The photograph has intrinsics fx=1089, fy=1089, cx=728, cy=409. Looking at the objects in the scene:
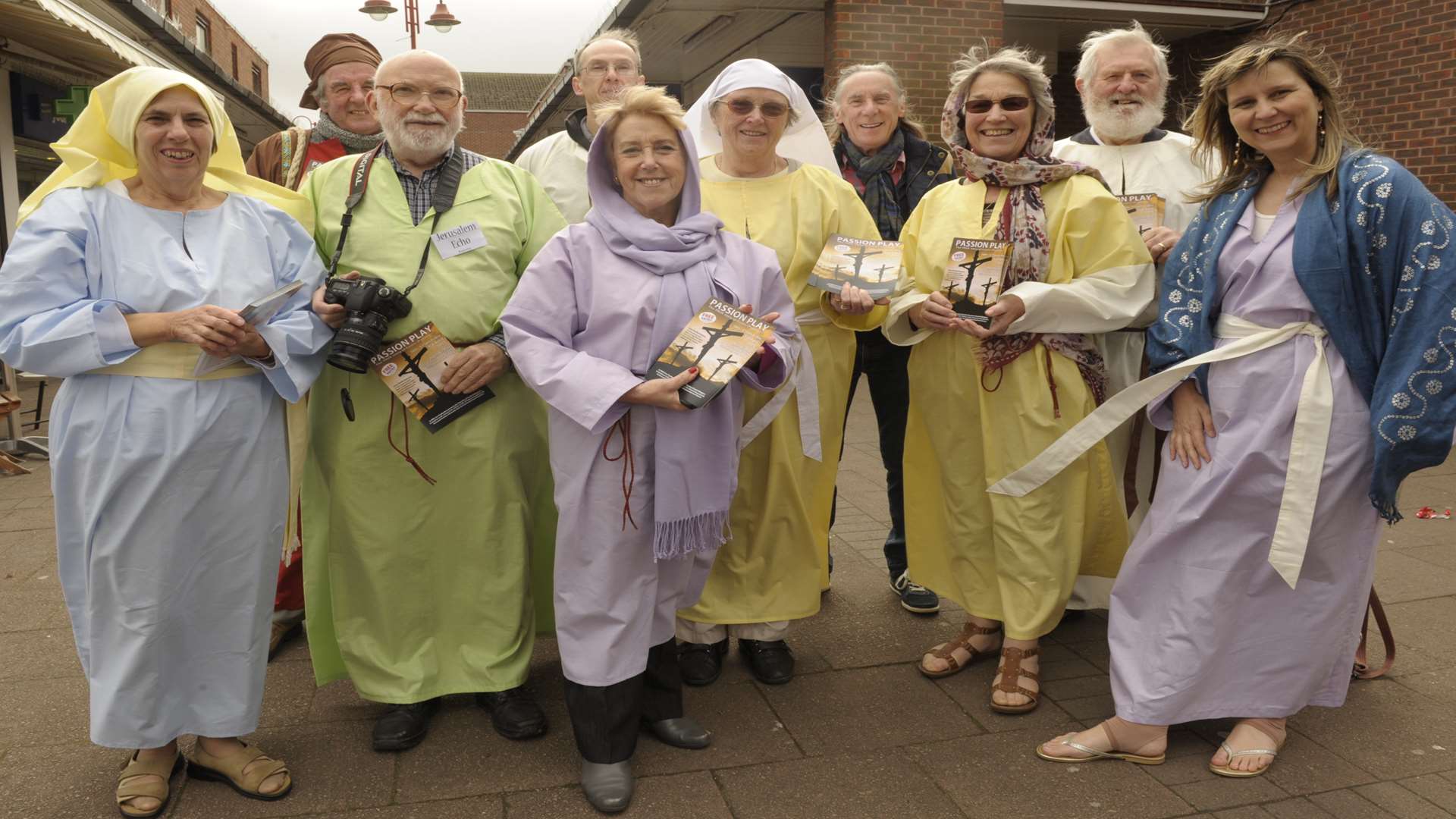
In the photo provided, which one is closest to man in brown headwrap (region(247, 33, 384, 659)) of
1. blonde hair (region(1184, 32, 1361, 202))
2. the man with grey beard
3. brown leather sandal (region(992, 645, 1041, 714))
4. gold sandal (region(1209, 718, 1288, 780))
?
brown leather sandal (region(992, 645, 1041, 714))

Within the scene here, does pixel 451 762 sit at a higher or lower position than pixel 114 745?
lower

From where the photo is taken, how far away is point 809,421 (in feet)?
11.6

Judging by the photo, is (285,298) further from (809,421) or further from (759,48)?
(759,48)

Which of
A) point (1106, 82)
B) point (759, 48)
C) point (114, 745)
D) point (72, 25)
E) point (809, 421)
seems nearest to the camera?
point (114, 745)

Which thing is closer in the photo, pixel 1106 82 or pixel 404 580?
pixel 404 580

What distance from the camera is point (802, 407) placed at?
3.53 meters

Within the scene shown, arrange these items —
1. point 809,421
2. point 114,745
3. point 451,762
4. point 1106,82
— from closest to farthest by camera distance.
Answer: point 114,745, point 451,762, point 809,421, point 1106,82

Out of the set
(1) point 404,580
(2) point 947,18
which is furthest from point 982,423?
(2) point 947,18

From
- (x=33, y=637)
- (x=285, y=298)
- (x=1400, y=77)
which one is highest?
(x=1400, y=77)

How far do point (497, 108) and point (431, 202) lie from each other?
177 ft

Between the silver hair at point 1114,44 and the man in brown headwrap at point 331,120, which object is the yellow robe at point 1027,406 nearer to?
the silver hair at point 1114,44

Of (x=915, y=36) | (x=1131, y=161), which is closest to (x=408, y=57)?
(x=1131, y=161)

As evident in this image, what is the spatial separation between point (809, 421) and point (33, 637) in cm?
317

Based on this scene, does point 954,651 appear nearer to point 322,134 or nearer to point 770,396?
point 770,396
